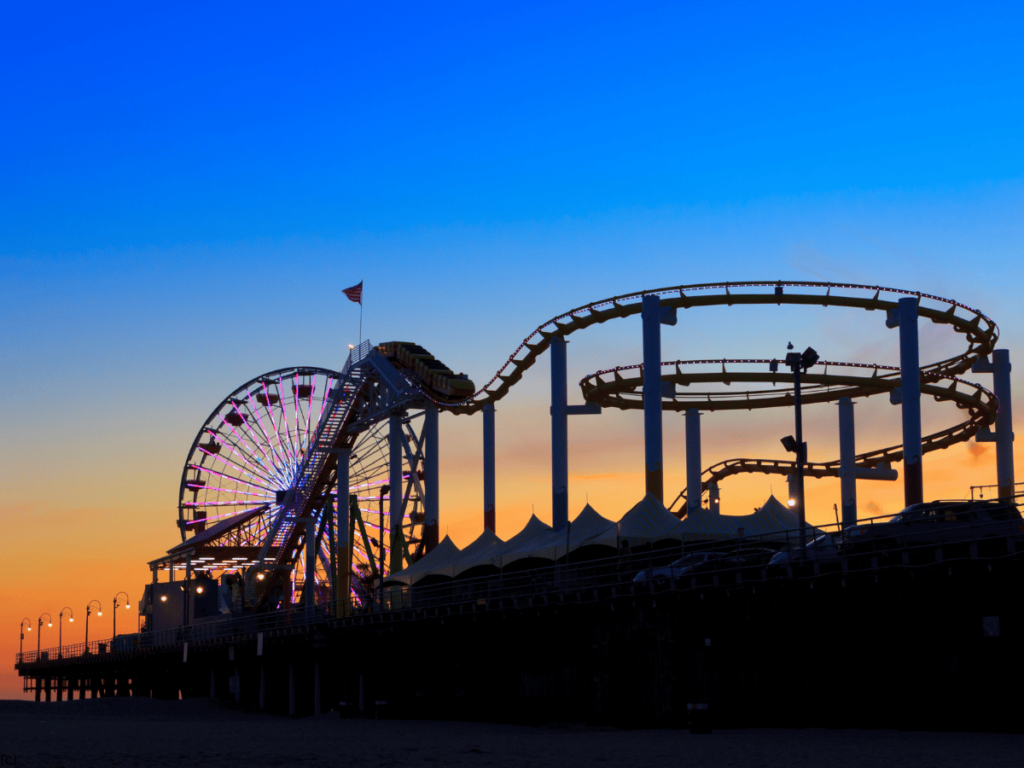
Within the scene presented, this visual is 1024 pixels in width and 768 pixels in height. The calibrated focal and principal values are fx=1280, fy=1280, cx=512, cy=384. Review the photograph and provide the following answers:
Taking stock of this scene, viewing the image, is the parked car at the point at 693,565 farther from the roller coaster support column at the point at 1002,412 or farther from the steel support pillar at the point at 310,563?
the steel support pillar at the point at 310,563

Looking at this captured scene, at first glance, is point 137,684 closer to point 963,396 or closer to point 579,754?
point 963,396

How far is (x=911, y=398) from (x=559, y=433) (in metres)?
13.1

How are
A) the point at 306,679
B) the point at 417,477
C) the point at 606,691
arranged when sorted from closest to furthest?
the point at 606,691
the point at 306,679
the point at 417,477

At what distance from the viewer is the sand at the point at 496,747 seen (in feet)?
67.8

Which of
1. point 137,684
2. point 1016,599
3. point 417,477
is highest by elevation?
point 417,477

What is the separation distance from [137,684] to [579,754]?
2325 inches

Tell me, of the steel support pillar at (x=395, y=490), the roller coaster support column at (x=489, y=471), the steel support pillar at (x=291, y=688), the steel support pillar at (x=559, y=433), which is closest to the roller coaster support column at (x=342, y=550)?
the steel support pillar at (x=395, y=490)

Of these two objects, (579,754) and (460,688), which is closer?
(579,754)

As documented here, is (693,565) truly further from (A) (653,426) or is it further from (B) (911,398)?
(B) (911,398)

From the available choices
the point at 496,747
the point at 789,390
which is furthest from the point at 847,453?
the point at 496,747

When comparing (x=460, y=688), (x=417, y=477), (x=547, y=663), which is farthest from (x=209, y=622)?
(x=547, y=663)

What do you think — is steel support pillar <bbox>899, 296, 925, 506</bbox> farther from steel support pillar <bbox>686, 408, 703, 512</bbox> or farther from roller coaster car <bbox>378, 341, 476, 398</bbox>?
roller coaster car <bbox>378, 341, 476, 398</bbox>

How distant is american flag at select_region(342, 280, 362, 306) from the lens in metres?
66.2

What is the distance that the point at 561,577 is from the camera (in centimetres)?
3934
